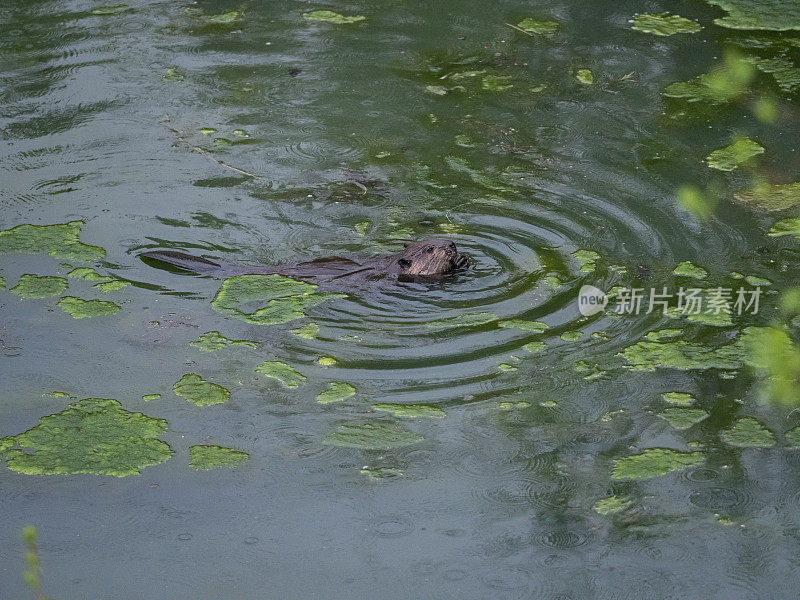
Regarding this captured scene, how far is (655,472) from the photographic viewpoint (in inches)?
146

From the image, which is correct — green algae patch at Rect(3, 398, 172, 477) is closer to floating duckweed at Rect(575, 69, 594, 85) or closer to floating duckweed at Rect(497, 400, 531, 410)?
floating duckweed at Rect(497, 400, 531, 410)

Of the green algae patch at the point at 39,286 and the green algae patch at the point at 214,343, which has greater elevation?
the green algae patch at the point at 39,286

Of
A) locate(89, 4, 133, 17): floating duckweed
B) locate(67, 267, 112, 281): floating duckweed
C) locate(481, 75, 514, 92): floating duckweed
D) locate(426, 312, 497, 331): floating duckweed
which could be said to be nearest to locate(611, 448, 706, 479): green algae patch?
locate(426, 312, 497, 331): floating duckweed

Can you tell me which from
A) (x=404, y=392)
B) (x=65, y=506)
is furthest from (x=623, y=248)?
(x=65, y=506)

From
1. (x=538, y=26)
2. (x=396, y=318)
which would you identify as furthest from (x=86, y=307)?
(x=538, y=26)

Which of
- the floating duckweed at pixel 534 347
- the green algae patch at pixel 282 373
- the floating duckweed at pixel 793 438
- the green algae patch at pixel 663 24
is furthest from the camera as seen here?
the green algae patch at pixel 663 24

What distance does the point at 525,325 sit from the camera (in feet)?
15.3

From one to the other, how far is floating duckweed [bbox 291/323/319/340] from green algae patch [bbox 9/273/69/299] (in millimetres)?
1285

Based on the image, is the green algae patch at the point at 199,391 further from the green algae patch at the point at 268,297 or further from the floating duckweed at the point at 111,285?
the floating duckweed at the point at 111,285

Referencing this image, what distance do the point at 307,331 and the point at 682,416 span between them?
1.78m

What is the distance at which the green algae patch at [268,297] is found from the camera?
4789mm

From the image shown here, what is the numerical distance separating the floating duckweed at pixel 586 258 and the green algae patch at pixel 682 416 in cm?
119

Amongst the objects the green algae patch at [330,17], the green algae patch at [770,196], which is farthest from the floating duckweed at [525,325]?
the green algae patch at [330,17]

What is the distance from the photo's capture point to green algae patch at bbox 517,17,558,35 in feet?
25.4
